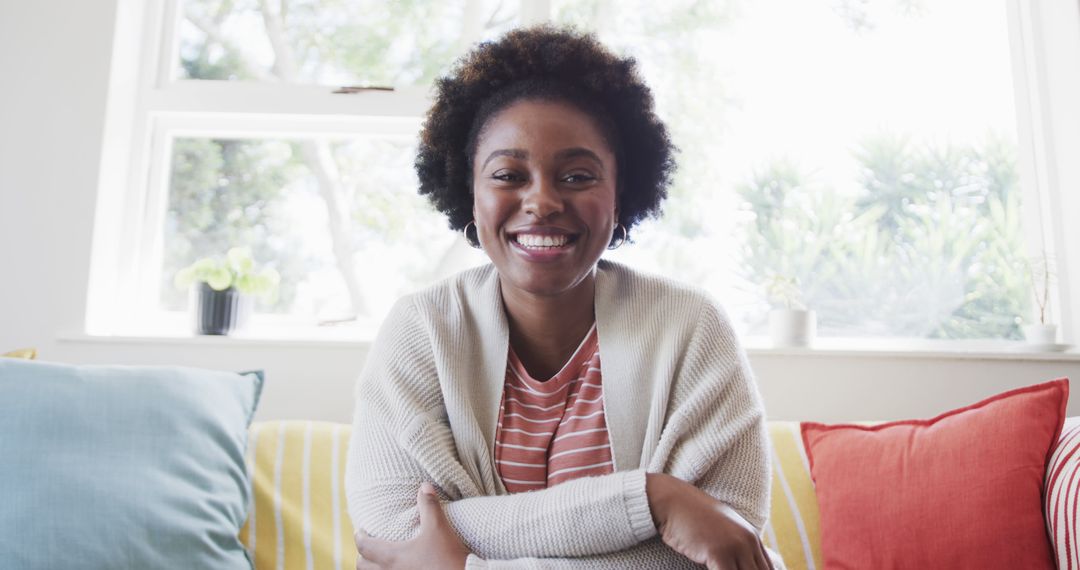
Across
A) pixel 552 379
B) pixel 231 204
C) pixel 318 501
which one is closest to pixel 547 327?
pixel 552 379

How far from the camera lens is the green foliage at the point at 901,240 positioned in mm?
2137

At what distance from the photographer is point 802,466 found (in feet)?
5.34

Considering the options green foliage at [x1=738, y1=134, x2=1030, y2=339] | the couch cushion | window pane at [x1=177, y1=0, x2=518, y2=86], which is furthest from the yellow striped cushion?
window pane at [x1=177, y1=0, x2=518, y2=86]

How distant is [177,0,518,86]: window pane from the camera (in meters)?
2.21

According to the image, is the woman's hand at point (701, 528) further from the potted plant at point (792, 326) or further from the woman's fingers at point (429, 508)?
the potted plant at point (792, 326)

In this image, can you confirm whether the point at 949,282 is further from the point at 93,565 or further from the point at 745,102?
the point at 93,565

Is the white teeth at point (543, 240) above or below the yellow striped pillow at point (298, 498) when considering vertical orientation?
above

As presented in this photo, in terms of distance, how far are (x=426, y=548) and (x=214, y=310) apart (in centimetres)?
119

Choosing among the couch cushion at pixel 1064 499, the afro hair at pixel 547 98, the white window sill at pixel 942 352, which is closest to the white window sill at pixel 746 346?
the white window sill at pixel 942 352

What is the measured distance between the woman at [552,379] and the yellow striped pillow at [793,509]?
0.48m

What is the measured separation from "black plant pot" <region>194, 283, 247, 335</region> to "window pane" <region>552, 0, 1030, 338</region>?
106 centimetres

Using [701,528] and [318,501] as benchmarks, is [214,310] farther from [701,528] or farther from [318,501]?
[701,528]

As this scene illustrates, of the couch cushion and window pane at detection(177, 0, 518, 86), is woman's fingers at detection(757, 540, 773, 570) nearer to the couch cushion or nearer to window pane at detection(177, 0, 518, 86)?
the couch cushion

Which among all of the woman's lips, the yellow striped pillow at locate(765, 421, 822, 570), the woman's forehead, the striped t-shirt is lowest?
the yellow striped pillow at locate(765, 421, 822, 570)
